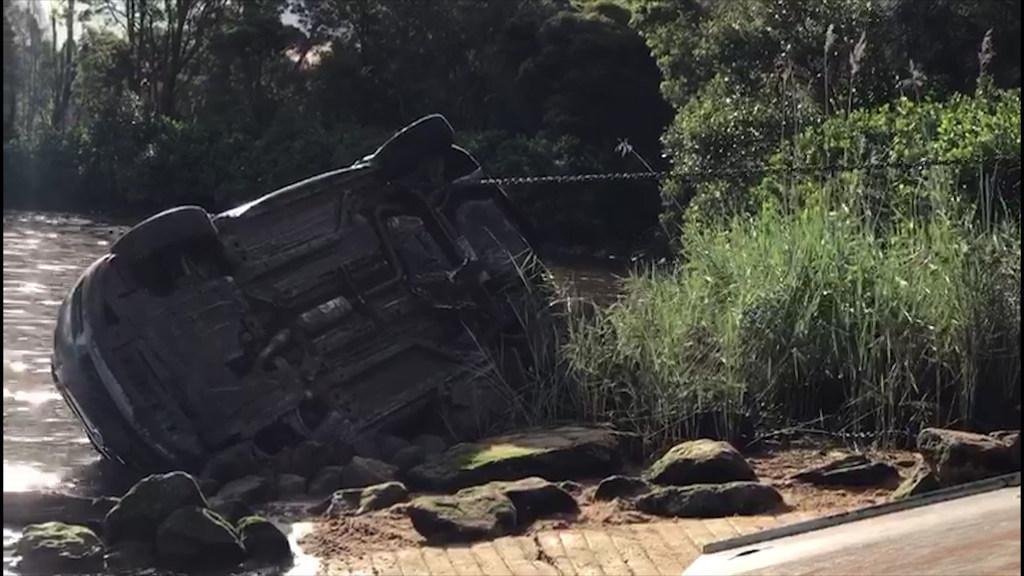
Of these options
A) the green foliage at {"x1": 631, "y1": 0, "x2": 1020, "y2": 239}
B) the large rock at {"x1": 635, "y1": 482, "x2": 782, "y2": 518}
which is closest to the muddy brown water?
the large rock at {"x1": 635, "y1": 482, "x2": 782, "y2": 518}

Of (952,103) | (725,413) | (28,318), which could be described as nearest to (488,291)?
(725,413)

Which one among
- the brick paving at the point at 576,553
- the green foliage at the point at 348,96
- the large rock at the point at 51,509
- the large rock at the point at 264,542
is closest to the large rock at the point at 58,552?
the large rock at the point at 51,509

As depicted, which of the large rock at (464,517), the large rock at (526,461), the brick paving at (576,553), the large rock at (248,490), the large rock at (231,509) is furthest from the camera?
the large rock at (248,490)

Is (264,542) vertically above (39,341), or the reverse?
(264,542)

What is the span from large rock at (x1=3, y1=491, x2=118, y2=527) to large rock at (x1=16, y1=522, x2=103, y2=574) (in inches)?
17.6

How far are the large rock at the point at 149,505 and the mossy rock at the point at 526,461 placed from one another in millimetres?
1270

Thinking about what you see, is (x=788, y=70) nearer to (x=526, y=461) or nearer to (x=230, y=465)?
(x=526, y=461)

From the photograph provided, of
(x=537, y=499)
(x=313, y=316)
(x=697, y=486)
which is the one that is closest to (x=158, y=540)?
(x=537, y=499)

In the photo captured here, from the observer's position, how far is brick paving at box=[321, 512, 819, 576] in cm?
473

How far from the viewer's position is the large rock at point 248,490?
6477 mm

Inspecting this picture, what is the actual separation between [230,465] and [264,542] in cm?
178

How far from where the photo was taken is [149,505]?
5484 mm

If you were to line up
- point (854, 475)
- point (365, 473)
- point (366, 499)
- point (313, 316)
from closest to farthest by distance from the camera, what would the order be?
point (854, 475), point (366, 499), point (365, 473), point (313, 316)

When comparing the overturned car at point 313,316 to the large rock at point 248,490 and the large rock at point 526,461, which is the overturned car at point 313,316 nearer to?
the large rock at point 248,490
